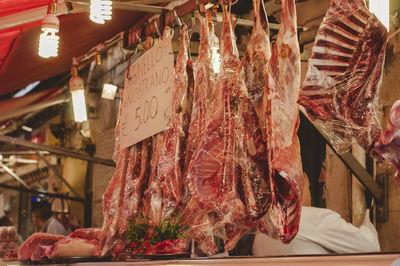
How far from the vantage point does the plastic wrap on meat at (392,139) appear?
1.47m

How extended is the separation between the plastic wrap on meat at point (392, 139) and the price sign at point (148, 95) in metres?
2.05

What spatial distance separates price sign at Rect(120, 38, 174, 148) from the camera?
3.51 metres

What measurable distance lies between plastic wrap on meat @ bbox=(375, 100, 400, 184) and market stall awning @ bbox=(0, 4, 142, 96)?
3.85 metres

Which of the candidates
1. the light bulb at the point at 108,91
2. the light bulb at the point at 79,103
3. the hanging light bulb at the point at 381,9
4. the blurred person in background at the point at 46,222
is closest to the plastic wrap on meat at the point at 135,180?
the light bulb at the point at 79,103

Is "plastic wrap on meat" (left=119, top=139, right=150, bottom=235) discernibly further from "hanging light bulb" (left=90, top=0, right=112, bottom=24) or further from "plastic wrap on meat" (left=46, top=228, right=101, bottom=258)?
"hanging light bulb" (left=90, top=0, right=112, bottom=24)

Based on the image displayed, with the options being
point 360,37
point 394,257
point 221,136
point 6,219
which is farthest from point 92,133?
point 394,257

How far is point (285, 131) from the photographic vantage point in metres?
2.36

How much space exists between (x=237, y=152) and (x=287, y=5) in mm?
784

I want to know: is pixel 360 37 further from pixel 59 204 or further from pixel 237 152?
pixel 59 204

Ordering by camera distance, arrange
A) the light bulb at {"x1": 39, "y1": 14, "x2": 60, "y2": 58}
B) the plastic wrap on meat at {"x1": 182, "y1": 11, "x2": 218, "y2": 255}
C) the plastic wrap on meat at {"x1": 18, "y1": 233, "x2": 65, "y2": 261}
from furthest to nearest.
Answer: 1. the plastic wrap on meat at {"x1": 18, "y1": 233, "x2": 65, "y2": 261}
2. the light bulb at {"x1": 39, "y1": 14, "x2": 60, "y2": 58}
3. the plastic wrap on meat at {"x1": 182, "y1": 11, "x2": 218, "y2": 255}

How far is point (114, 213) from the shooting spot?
12.8ft

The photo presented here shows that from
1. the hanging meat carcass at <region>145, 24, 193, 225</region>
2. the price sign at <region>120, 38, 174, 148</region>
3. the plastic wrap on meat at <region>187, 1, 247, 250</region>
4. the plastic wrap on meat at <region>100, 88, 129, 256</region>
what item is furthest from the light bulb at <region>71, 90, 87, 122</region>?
the plastic wrap on meat at <region>187, 1, 247, 250</region>

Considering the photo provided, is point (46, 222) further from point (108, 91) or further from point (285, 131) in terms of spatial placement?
point (285, 131)

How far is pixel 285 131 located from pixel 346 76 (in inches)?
15.0
